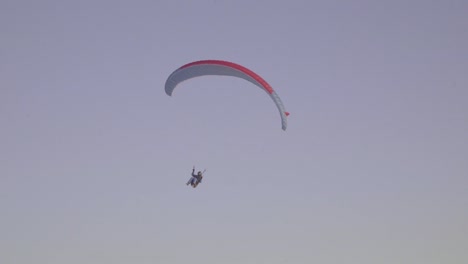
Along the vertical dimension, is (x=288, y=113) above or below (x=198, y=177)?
above

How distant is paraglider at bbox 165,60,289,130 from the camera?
34062mm

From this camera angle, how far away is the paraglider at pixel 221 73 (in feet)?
112

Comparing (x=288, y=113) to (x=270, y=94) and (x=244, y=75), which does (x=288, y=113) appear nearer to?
(x=270, y=94)

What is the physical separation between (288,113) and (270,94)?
1.65 meters

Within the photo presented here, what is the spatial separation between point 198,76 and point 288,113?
23.0 ft

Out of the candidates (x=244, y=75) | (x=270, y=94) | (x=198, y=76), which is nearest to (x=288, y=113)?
(x=270, y=94)

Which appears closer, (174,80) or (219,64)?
(219,64)

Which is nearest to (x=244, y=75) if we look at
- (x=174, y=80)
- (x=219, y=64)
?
(x=219, y=64)

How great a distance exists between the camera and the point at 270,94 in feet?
111

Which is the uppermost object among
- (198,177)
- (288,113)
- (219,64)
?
(219,64)

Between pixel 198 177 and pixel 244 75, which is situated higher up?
pixel 244 75

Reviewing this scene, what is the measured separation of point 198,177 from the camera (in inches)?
1475

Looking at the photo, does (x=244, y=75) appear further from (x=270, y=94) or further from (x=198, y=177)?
(x=198, y=177)

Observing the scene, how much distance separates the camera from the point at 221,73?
3619 centimetres
